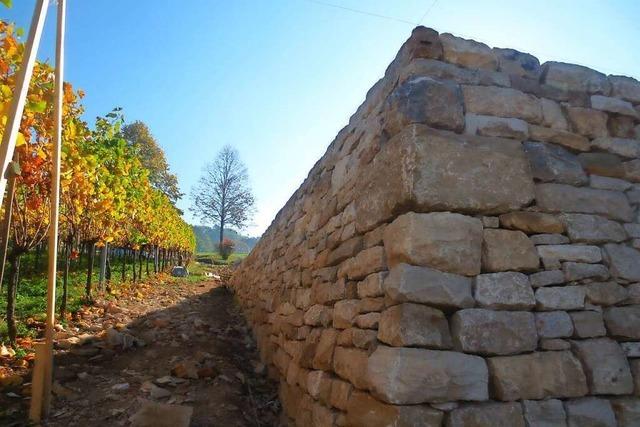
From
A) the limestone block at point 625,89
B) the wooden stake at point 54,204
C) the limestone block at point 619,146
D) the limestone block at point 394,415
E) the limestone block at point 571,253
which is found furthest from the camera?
the wooden stake at point 54,204

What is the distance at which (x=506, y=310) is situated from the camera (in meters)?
1.98

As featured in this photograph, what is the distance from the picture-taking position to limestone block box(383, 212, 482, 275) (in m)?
1.97

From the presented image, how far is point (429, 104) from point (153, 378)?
3949 mm

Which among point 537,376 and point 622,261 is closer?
point 537,376

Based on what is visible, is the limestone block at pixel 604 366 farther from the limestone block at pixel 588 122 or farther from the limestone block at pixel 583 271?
the limestone block at pixel 588 122

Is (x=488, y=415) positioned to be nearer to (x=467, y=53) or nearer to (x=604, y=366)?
(x=604, y=366)

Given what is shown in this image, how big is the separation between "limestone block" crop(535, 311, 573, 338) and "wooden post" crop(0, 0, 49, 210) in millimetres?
2972

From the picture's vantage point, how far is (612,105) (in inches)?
104

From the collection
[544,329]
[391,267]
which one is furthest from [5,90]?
[544,329]

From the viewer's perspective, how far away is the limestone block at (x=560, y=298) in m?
2.05

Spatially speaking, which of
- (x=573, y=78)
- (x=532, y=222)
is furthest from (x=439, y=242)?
(x=573, y=78)

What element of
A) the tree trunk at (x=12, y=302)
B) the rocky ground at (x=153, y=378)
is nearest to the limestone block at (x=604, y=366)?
the rocky ground at (x=153, y=378)

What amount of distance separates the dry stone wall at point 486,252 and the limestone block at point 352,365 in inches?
0.6

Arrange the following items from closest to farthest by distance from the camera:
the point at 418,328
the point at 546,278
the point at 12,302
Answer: the point at 418,328, the point at 546,278, the point at 12,302
